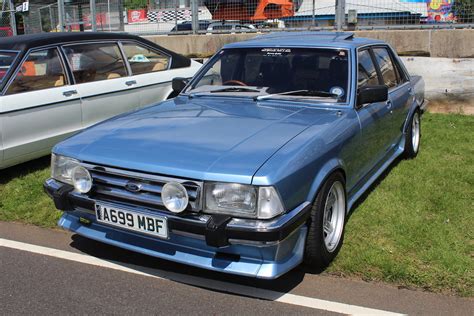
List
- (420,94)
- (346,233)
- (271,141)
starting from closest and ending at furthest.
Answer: (271,141)
(346,233)
(420,94)

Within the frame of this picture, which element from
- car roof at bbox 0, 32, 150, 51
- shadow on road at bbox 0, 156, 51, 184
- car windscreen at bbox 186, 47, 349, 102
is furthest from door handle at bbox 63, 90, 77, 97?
car windscreen at bbox 186, 47, 349, 102

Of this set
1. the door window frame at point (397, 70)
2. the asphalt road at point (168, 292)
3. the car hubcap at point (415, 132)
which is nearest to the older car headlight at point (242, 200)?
the asphalt road at point (168, 292)

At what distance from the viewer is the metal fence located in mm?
8461

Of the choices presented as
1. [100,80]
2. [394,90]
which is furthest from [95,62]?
[394,90]

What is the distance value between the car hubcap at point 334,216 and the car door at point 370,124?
1.44 ft

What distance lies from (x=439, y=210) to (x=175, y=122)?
8.04 ft

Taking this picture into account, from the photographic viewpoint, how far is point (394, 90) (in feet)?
17.0

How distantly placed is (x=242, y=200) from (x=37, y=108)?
11.8ft

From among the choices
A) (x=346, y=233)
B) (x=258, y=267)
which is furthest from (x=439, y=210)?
(x=258, y=267)

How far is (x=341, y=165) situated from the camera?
3.52m

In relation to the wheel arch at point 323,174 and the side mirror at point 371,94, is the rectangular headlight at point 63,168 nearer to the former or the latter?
the wheel arch at point 323,174

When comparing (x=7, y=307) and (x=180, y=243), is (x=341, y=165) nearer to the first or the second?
(x=180, y=243)

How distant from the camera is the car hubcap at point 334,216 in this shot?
140 inches

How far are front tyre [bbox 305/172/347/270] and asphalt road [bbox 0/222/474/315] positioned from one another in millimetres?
187
